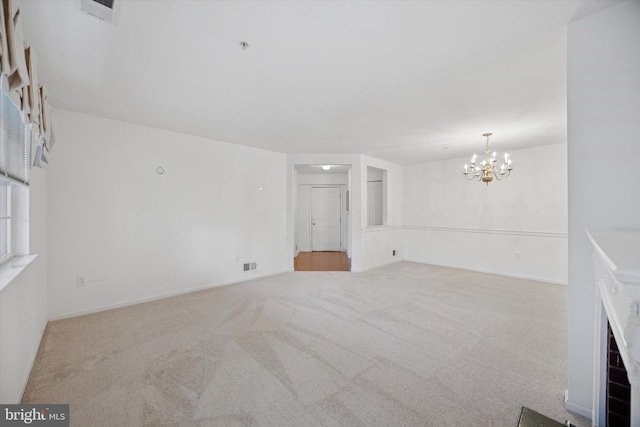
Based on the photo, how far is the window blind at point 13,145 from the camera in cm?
181

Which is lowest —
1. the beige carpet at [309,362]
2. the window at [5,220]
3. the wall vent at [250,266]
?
the beige carpet at [309,362]

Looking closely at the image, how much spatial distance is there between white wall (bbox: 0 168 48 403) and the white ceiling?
1189 millimetres

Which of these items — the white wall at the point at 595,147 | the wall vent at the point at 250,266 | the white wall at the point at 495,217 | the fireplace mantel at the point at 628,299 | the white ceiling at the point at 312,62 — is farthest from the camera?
the wall vent at the point at 250,266

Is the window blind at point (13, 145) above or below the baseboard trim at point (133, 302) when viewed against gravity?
Result: above

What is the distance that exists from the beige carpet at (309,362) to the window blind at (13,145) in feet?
5.15

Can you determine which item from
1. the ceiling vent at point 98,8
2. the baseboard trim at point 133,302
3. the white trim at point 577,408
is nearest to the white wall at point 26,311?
the baseboard trim at point 133,302

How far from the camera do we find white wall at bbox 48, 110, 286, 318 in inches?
120

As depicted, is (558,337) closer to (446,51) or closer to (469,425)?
(469,425)

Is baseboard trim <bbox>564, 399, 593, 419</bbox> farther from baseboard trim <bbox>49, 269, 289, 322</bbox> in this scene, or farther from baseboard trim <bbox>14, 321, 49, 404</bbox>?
baseboard trim <bbox>49, 269, 289, 322</bbox>

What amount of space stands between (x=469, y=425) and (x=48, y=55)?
389 cm

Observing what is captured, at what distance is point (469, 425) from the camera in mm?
1515

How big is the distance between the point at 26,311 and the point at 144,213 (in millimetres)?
1773

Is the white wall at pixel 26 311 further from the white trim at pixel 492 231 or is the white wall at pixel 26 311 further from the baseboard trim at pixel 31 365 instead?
the white trim at pixel 492 231

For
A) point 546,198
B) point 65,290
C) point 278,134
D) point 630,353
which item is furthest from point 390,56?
point 546,198
